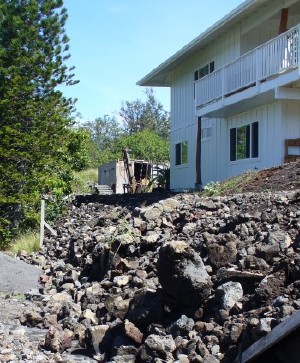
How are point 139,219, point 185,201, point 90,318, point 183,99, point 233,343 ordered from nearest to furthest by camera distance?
1. point 233,343
2. point 90,318
3. point 139,219
4. point 185,201
5. point 183,99

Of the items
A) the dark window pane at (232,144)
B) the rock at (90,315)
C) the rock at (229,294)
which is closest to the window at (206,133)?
the dark window pane at (232,144)

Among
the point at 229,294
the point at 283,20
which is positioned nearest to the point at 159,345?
the point at 229,294

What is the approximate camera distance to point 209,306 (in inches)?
Result: 284

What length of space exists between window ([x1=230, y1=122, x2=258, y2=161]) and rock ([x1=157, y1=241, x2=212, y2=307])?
12.2 meters

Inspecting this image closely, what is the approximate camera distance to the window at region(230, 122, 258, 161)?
19625 millimetres

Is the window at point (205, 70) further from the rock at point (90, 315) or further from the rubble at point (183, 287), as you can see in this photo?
the rock at point (90, 315)

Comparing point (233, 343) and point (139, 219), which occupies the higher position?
point (139, 219)

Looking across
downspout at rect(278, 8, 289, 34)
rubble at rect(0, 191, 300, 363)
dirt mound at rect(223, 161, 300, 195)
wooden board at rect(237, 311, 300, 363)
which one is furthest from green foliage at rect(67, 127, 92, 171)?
wooden board at rect(237, 311, 300, 363)

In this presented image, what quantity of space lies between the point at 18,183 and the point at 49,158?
50.1 inches

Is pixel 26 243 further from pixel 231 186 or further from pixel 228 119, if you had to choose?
pixel 228 119

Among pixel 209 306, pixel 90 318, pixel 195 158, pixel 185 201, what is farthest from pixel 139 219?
pixel 195 158

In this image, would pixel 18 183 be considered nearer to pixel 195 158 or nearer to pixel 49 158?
pixel 49 158

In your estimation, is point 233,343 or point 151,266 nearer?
point 233,343

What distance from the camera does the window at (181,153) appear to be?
2630 centimetres
